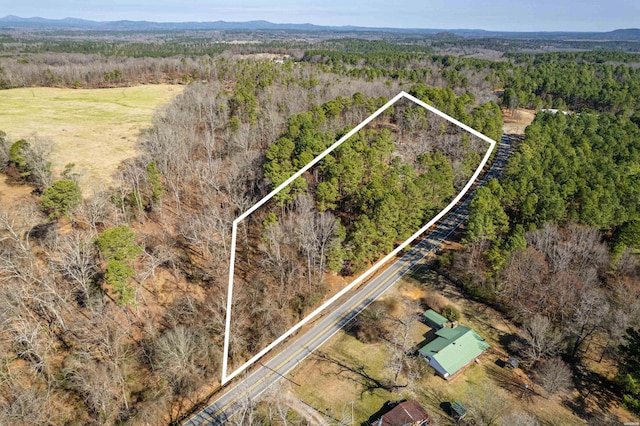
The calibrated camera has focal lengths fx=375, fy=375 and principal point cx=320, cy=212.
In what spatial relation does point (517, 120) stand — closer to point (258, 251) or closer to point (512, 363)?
point (512, 363)

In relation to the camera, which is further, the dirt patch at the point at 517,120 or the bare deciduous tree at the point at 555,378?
the dirt patch at the point at 517,120

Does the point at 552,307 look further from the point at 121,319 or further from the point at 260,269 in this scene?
the point at 121,319

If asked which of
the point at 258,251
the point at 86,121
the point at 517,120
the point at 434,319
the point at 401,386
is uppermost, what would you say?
the point at 86,121

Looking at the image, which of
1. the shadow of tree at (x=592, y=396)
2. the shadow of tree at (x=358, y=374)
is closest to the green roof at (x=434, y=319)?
the shadow of tree at (x=358, y=374)

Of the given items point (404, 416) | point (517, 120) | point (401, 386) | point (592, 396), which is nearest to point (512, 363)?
point (592, 396)

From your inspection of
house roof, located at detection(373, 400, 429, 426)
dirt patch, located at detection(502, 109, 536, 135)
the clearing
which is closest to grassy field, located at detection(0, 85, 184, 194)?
the clearing

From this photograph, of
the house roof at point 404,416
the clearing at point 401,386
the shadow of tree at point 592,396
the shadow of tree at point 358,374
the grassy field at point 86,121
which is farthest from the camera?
the grassy field at point 86,121

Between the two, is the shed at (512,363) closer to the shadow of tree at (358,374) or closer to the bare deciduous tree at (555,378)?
the bare deciduous tree at (555,378)
